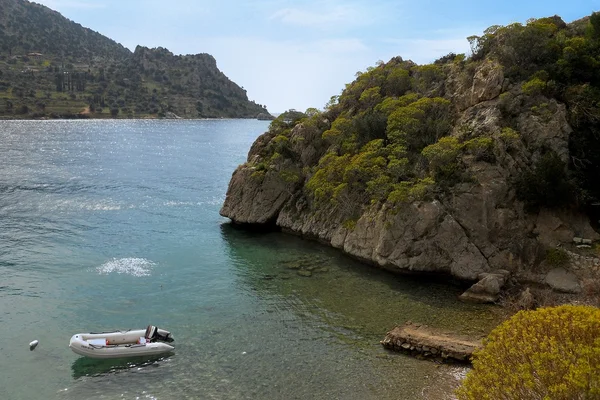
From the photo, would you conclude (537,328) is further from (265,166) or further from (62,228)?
(62,228)

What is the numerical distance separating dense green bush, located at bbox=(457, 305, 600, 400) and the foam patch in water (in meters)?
29.3

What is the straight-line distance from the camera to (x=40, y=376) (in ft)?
73.3

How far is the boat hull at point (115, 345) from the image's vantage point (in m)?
23.6

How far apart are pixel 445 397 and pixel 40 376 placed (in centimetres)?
2043

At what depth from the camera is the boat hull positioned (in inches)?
931

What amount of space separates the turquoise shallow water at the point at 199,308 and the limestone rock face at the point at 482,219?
7.42 ft

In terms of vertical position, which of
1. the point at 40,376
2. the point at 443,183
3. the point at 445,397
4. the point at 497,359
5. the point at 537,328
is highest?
the point at 443,183

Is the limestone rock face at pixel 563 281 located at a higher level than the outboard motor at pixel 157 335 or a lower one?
higher

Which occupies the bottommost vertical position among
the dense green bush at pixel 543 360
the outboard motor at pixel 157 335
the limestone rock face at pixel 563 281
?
the outboard motor at pixel 157 335

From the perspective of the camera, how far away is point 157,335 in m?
25.1

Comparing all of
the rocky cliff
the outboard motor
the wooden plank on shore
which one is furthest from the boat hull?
the rocky cliff

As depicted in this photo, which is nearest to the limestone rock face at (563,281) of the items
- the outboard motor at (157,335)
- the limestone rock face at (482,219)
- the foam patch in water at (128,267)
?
the limestone rock face at (482,219)

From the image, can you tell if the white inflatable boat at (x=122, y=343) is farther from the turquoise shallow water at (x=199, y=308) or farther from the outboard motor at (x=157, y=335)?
the turquoise shallow water at (x=199, y=308)

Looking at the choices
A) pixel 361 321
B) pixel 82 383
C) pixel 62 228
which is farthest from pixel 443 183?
pixel 62 228
